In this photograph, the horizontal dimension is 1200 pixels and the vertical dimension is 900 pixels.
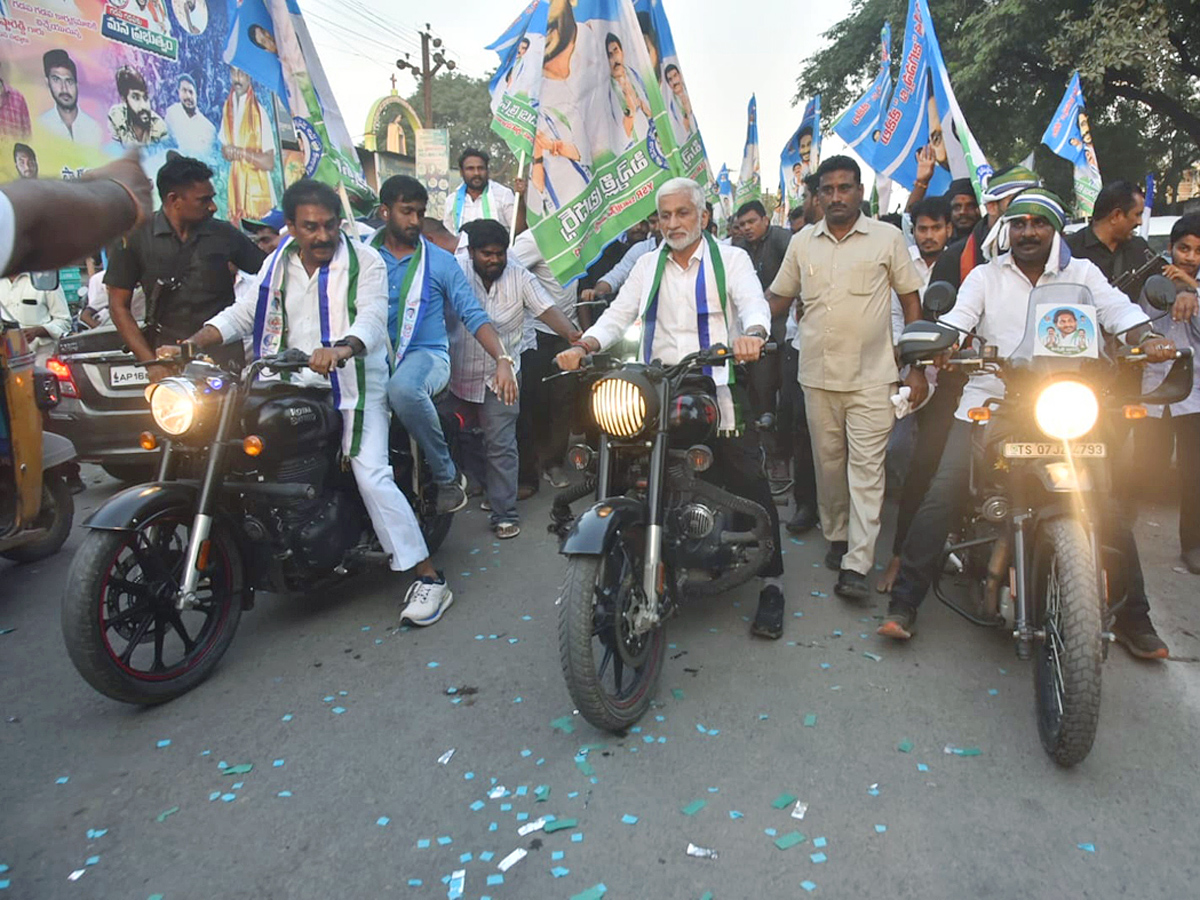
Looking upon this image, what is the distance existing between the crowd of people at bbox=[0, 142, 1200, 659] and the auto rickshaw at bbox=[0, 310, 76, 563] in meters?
0.53

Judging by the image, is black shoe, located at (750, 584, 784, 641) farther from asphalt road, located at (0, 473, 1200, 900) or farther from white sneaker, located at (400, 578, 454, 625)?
white sneaker, located at (400, 578, 454, 625)

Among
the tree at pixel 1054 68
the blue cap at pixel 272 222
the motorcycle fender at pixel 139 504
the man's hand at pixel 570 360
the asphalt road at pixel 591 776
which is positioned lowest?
the asphalt road at pixel 591 776

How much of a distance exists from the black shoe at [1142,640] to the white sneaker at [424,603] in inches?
115

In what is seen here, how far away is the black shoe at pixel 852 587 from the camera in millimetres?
3951

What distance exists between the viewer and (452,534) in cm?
523

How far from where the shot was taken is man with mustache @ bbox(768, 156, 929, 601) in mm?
3986

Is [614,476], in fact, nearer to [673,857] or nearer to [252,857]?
[673,857]

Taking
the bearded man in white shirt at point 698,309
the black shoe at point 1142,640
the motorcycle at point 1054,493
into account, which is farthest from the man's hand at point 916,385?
the black shoe at point 1142,640

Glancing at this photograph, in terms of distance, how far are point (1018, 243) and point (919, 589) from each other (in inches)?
58.4

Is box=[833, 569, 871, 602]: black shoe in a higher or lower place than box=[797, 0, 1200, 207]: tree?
lower

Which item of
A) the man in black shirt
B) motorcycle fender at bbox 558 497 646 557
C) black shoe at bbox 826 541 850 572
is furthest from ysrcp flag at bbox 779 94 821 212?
motorcycle fender at bbox 558 497 646 557

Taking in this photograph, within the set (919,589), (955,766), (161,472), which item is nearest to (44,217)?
(161,472)

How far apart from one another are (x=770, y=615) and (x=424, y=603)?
157 cm

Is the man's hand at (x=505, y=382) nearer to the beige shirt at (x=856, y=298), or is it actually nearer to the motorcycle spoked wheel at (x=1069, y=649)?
the beige shirt at (x=856, y=298)
